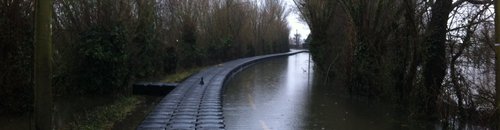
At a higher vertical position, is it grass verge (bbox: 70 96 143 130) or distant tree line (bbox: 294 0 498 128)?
distant tree line (bbox: 294 0 498 128)

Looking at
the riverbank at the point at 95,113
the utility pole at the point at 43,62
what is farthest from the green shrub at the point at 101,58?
the utility pole at the point at 43,62

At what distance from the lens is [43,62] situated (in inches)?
246

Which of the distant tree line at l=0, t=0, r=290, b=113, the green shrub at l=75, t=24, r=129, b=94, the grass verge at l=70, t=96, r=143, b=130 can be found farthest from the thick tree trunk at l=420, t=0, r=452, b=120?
the green shrub at l=75, t=24, r=129, b=94

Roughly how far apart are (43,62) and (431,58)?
908 centimetres

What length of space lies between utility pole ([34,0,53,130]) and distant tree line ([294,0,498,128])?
23.6ft

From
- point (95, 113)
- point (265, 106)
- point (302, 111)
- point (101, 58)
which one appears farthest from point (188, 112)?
point (101, 58)

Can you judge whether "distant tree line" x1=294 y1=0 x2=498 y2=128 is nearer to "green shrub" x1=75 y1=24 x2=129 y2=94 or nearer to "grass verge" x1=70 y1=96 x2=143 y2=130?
"grass verge" x1=70 y1=96 x2=143 y2=130

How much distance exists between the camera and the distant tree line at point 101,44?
10.8 metres

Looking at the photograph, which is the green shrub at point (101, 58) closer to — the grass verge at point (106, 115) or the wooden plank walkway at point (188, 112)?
the grass verge at point (106, 115)

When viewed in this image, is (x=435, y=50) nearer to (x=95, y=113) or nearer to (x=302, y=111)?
(x=302, y=111)

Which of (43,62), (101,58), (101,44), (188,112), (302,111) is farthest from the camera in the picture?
(101,44)

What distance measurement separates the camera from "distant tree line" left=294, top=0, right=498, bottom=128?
1079cm

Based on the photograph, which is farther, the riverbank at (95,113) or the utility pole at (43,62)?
A: the riverbank at (95,113)

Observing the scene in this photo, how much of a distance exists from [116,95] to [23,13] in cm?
681
